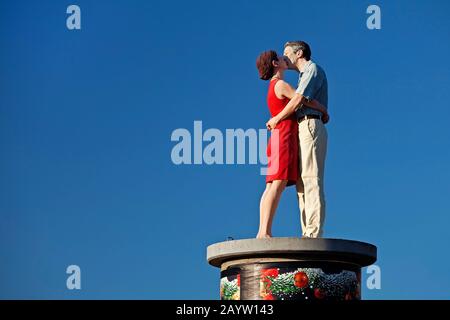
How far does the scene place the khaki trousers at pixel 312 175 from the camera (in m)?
16.5

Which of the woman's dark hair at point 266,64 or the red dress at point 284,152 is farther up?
the woman's dark hair at point 266,64

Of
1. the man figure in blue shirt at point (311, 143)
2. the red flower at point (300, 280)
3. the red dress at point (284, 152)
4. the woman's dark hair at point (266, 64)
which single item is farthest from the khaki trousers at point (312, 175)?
the woman's dark hair at point (266, 64)

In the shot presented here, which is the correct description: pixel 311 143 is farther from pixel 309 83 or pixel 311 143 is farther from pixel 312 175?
pixel 309 83

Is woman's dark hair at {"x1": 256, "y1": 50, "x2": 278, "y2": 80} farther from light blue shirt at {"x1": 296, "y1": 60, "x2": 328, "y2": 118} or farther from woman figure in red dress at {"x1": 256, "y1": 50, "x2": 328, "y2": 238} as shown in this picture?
light blue shirt at {"x1": 296, "y1": 60, "x2": 328, "y2": 118}

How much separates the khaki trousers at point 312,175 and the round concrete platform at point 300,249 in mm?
641

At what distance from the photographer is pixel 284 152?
16.8 m

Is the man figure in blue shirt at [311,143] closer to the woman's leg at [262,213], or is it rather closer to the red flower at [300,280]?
the woman's leg at [262,213]

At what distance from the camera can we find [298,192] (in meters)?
17.0

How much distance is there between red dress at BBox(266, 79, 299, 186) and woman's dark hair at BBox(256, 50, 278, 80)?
0.52m
